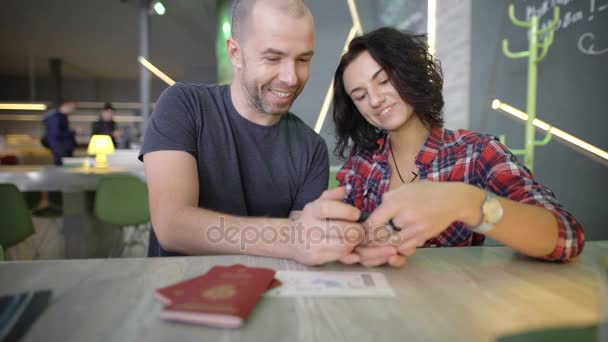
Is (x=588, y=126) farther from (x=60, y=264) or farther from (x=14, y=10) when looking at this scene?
(x=14, y=10)

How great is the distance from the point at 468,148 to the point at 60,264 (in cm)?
113

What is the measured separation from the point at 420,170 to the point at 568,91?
152 centimetres

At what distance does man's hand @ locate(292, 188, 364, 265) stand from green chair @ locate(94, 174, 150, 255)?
93.5 inches

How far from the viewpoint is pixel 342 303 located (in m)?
0.61

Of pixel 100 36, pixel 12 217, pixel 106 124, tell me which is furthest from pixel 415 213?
pixel 100 36

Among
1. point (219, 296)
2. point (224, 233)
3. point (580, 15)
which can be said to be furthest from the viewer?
point (580, 15)

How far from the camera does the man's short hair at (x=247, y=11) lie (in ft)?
4.07

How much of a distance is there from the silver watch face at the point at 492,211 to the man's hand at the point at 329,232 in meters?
0.25

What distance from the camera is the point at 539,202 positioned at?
942 millimetres

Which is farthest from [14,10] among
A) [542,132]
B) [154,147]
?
[542,132]

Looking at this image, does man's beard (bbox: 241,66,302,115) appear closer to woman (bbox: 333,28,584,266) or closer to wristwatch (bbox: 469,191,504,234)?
woman (bbox: 333,28,584,266)

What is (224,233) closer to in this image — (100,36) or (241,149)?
(241,149)

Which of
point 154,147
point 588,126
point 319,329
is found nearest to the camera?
point 319,329

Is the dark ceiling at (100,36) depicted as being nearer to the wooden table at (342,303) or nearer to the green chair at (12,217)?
the green chair at (12,217)
